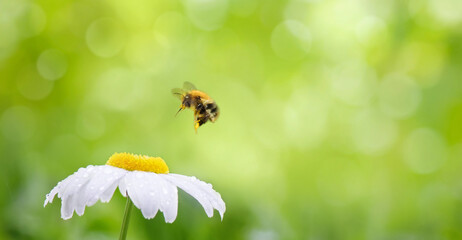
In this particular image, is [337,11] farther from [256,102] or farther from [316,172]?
[316,172]

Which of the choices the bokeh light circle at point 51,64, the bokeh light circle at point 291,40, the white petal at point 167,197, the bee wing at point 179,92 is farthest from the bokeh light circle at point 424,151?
the white petal at point 167,197

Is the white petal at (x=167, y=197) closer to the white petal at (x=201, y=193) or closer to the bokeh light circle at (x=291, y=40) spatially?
the white petal at (x=201, y=193)

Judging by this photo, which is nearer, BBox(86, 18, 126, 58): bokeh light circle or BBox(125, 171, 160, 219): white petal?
BBox(125, 171, 160, 219): white petal

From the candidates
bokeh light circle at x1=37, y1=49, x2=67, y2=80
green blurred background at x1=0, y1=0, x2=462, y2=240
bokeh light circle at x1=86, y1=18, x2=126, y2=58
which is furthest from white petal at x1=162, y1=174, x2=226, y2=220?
bokeh light circle at x1=86, y1=18, x2=126, y2=58

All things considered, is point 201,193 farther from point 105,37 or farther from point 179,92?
point 105,37

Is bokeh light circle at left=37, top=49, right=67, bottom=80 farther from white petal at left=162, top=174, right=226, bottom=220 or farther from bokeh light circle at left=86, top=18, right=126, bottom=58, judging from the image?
white petal at left=162, top=174, right=226, bottom=220

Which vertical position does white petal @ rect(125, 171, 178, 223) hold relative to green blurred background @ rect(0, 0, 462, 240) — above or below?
below

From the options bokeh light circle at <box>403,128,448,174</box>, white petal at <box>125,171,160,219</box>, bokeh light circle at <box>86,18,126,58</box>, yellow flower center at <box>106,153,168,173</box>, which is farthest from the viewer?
bokeh light circle at <box>86,18,126,58</box>
